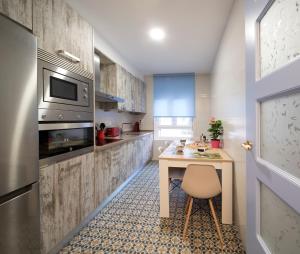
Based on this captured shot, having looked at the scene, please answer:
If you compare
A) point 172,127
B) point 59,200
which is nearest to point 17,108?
point 59,200

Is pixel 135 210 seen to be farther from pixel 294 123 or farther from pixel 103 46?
pixel 103 46

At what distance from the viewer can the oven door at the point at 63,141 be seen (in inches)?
57.4

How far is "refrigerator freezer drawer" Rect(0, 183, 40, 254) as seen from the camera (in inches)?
42.3

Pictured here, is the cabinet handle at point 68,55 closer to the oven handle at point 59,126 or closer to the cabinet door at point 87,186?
the oven handle at point 59,126

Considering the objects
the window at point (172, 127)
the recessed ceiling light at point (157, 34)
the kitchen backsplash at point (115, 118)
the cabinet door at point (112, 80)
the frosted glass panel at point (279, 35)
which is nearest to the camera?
the frosted glass panel at point (279, 35)

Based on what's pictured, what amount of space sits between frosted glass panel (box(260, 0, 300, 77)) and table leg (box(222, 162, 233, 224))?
1395mm

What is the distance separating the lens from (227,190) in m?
2.04

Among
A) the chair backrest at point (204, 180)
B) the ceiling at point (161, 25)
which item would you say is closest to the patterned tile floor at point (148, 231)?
the chair backrest at point (204, 180)

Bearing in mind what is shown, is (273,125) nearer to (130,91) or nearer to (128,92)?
(128,92)

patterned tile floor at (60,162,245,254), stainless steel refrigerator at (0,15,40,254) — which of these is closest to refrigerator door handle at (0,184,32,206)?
stainless steel refrigerator at (0,15,40,254)

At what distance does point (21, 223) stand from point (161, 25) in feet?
8.50

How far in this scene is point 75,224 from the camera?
1799 mm

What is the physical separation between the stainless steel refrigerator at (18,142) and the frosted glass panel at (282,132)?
141cm

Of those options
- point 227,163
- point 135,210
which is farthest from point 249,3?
point 135,210
